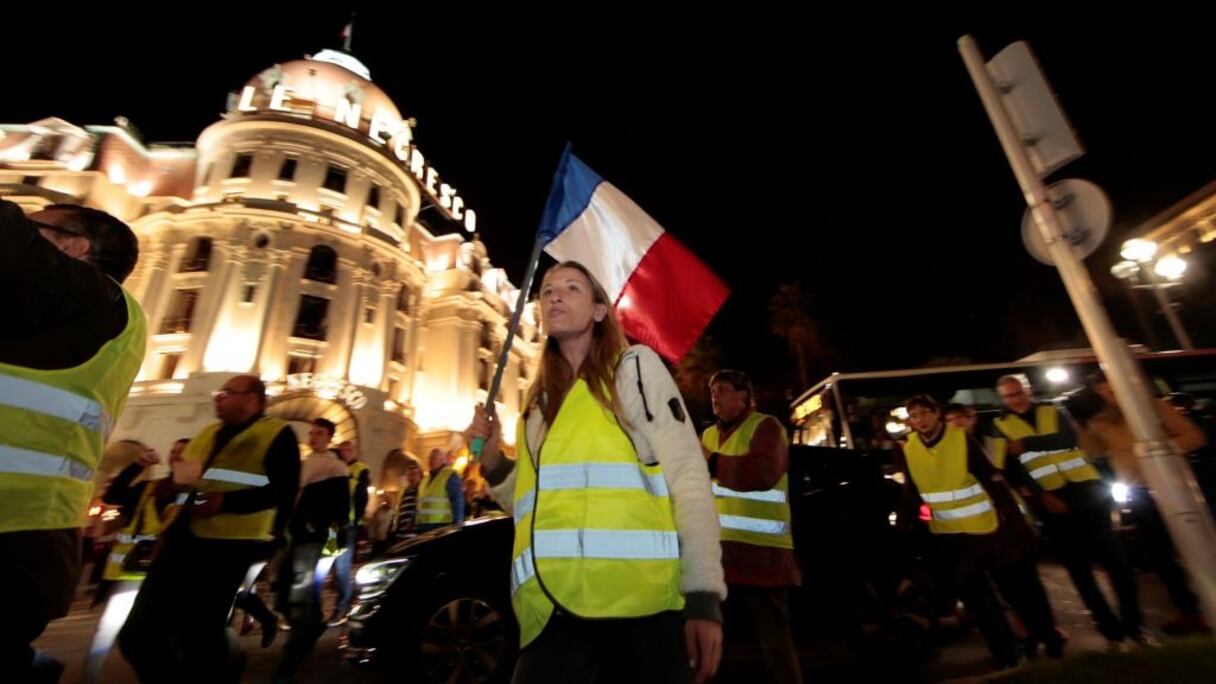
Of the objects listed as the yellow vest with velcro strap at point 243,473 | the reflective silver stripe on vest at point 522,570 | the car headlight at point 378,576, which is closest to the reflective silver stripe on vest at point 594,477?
the reflective silver stripe on vest at point 522,570

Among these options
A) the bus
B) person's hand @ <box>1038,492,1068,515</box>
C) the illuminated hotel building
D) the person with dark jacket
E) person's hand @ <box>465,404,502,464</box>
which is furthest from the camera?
the illuminated hotel building

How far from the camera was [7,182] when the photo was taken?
96.5 feet

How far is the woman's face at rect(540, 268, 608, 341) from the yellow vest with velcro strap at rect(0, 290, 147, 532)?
1422mm

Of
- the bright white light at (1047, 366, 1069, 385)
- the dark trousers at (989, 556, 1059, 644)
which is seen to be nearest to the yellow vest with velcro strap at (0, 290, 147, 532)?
the dark trousers at (989, 556, 1059, 644)

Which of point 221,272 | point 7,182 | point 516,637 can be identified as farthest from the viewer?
point 7,182

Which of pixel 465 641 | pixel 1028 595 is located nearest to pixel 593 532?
pixel 465 641

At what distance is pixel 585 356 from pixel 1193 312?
32432mm

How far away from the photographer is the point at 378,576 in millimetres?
4359

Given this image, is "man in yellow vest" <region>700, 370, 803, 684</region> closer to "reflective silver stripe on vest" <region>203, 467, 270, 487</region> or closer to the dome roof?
"reflective silver stripe on vest" <region>203, 467, 270, 487</region>

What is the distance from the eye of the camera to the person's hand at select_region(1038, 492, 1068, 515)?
5.01 m

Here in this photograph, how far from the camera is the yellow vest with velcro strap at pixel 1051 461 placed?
5.15 metres

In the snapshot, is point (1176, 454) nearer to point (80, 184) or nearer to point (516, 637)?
point (516, 637)

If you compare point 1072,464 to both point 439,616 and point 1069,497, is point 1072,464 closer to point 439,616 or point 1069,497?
point 1069,497

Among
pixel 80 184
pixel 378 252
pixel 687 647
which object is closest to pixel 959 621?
pixel 687 647
